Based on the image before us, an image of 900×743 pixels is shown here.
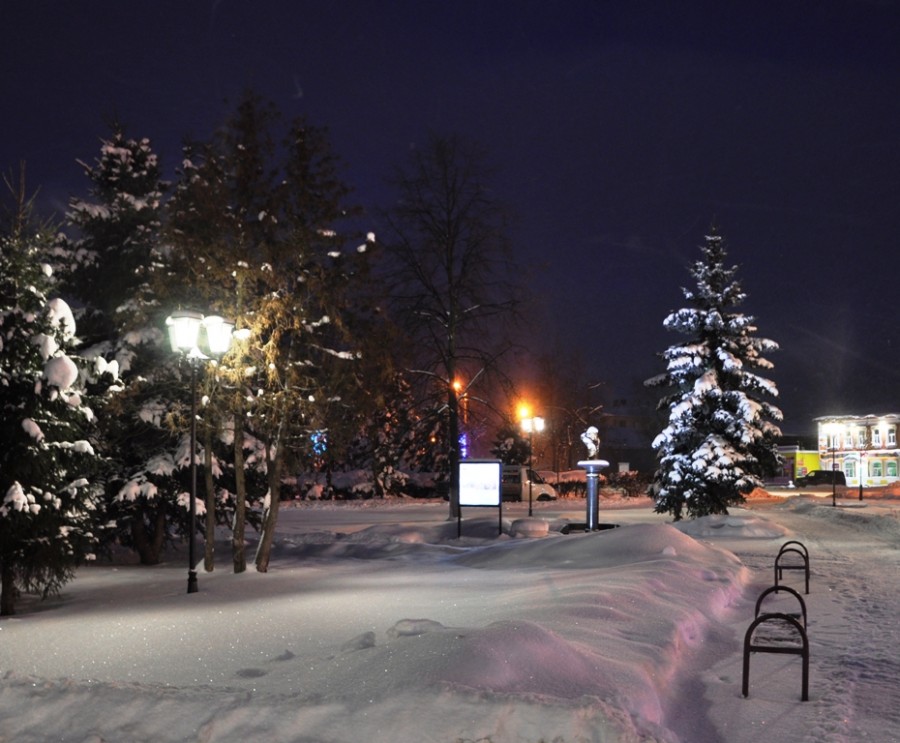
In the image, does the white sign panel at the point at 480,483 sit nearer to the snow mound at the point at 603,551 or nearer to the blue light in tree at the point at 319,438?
the snow mound at the point at 603,551

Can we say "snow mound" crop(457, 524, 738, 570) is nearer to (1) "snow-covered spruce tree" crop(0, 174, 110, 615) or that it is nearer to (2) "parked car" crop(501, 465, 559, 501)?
(1) "snow-covered spruce tree" crop(0, 174, 110, 615)

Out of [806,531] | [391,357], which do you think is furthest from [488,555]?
[806,531]

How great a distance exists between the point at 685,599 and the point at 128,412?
1356cm

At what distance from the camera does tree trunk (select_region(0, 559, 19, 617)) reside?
13.6 metres

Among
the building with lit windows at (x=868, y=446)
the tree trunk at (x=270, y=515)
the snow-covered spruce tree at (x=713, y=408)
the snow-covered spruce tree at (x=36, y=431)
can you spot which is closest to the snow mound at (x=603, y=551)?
the tree trunk at (x=270, y=515)

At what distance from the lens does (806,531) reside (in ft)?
99.9

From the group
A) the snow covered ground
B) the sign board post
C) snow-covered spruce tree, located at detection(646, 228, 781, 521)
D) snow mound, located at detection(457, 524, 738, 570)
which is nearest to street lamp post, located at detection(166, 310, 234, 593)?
the snow covered ground

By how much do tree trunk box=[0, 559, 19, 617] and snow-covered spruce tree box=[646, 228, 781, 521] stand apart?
946 inches

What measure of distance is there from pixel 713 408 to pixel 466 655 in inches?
1107

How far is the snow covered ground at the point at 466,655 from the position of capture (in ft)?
21.4

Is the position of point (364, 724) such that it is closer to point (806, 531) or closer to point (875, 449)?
point (806, 531)

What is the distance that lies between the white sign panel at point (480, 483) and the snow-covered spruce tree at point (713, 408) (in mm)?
8994

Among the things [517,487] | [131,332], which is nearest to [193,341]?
[131,332]

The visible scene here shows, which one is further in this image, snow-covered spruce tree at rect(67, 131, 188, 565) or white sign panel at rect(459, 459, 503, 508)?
white sign panel at rect(459, 459, 503, 508)
